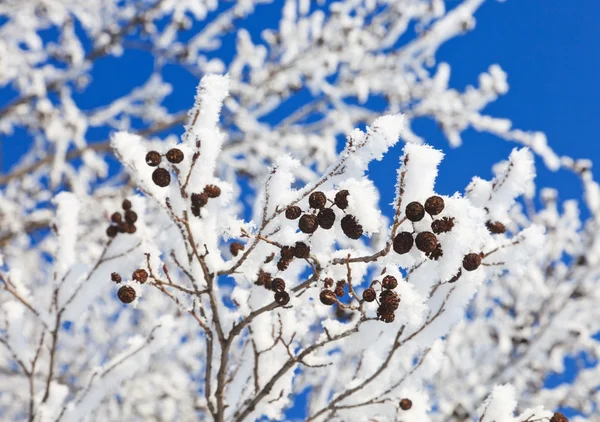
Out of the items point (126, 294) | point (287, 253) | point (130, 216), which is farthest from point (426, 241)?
point (130, 216)

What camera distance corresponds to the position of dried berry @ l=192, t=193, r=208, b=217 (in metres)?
1.56

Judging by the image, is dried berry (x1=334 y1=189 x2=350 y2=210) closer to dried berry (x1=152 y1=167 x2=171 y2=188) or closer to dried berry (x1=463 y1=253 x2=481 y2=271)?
dried berry (x1=463 y1=253 x2=481 y2=271)

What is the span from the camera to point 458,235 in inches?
53.9

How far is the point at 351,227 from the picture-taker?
1.40 m

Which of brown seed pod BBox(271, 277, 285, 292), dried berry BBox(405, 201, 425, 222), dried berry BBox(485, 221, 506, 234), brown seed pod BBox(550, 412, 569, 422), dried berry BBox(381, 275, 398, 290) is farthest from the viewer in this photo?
dried berry BBox(485, 221, 506, 234)

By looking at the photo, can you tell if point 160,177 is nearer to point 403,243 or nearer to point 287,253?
point 287,253

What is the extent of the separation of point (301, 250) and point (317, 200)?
0.15m

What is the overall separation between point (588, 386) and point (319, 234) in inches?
233

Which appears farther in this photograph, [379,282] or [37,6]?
[37,6]

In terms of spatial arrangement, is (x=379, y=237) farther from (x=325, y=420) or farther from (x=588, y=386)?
(x=325, y=420)

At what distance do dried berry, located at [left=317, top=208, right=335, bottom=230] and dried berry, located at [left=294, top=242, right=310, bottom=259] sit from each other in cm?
8

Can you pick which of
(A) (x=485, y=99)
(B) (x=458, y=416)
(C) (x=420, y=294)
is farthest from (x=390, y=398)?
(A) (x=485, y=99)

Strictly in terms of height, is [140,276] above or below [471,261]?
above

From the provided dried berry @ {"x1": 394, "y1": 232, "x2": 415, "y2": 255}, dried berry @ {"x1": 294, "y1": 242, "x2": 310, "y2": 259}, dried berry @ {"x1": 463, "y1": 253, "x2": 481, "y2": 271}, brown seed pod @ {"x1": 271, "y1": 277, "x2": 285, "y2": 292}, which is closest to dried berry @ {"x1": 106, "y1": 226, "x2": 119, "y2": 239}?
brown seed pod @ {"x1": 271, "y1": 277, "x2": 285, "y2": 292}
